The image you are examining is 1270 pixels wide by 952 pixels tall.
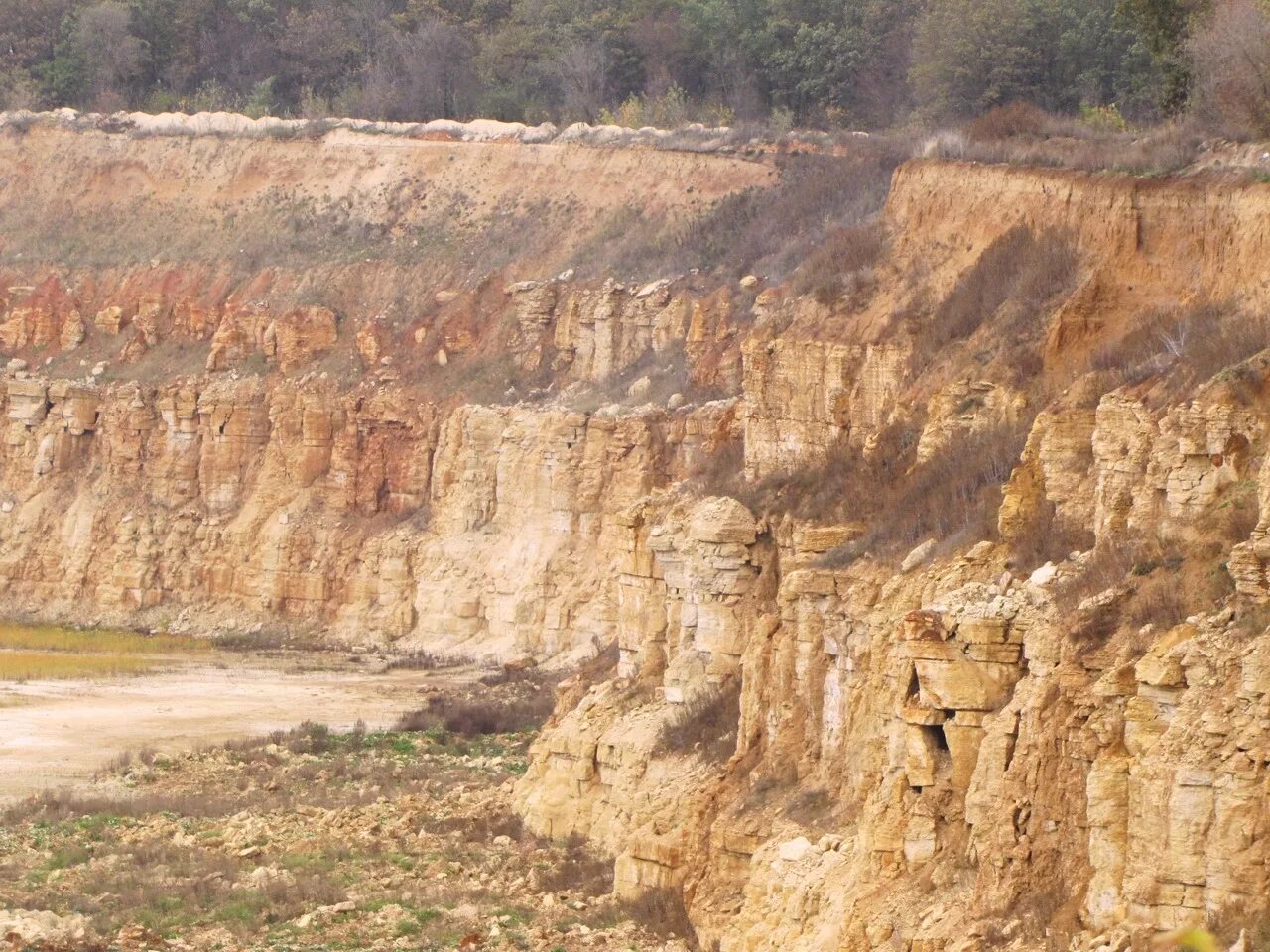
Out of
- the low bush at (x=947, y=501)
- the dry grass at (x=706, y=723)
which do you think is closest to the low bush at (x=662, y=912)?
the dry grass at (x=706, y=723)

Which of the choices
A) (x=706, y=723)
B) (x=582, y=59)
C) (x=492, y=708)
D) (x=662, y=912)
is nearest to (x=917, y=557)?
(x=662, y=912)

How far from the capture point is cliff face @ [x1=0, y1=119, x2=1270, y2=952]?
26781mm

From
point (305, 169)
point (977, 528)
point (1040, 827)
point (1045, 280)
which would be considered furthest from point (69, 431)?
point (1040, 827)

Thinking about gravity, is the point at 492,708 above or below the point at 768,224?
below

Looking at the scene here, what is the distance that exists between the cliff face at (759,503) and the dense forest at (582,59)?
326 inches

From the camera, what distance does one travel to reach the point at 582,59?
8950 centimetres

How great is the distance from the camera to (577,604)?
6159cm

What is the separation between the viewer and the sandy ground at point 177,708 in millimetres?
50125

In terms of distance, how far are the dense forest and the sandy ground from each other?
23150 millimetres

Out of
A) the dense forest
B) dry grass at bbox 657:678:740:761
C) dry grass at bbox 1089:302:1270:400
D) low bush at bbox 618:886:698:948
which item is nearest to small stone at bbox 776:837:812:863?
low bush at bbox 618:886:698:948

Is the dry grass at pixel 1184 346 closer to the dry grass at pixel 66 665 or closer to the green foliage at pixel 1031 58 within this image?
the dry grass at pixel 66 665

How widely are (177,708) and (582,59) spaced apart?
38134 millimetres

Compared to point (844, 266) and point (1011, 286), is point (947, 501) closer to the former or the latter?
point (1011, 286)

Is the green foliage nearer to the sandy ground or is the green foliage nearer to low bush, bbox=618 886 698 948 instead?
the sandy ground
